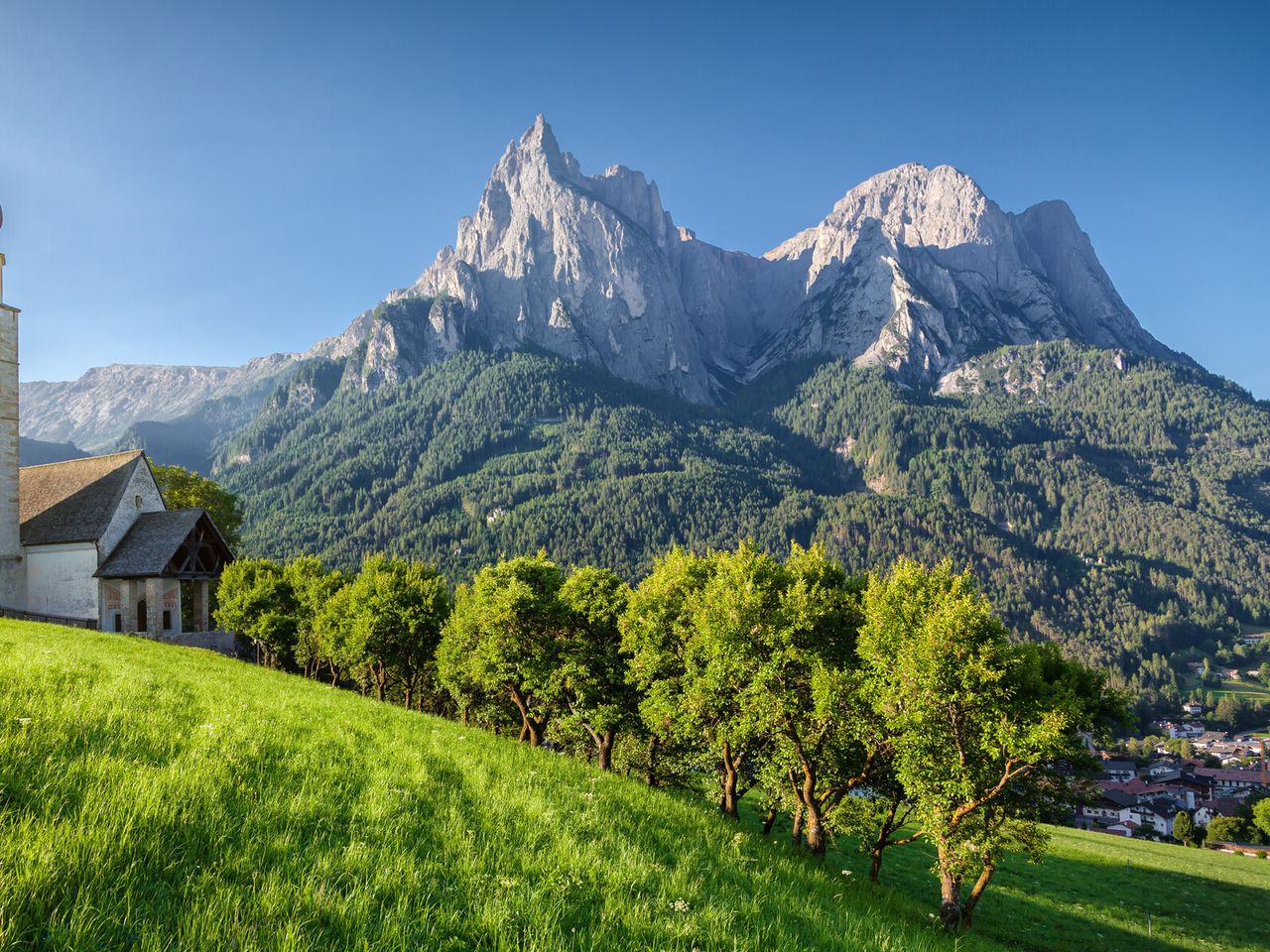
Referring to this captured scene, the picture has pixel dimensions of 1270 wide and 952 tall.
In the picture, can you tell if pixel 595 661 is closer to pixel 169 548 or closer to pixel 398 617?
pixel 398 617

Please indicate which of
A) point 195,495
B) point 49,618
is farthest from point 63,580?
point 195,495

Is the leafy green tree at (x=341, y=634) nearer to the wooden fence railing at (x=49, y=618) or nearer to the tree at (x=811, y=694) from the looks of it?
the wooden fence railing at (x=49, y=618)

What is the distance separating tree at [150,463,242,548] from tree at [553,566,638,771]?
49.9 m

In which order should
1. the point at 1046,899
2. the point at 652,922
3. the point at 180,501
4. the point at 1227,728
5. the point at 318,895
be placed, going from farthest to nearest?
the point at 1227,728, the point at 180,501, the point at 1046,899, the point at 652,922, the point at 318,895

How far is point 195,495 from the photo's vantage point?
2672 inches

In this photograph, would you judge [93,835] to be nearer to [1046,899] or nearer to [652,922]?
[652,922]

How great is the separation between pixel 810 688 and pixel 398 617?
31.0m

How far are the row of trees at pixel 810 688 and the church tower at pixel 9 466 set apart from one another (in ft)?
71.1

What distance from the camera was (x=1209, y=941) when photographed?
33.3m

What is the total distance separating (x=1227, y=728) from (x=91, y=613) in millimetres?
266676

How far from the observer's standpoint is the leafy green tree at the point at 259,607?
165 ft

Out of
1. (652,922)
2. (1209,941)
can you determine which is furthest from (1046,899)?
(652,922)

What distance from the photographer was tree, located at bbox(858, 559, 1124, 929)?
21.2 m

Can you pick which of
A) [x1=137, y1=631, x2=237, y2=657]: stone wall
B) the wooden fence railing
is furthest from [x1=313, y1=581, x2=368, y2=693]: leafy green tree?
the wooden fence railing
